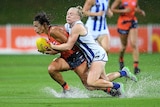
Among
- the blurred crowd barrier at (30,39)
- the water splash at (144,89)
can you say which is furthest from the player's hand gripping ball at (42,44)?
the blurred crowd barrier at (30,39)

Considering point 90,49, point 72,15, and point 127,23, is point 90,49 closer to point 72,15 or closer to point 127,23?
point 72,15

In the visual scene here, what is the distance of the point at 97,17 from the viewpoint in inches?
748

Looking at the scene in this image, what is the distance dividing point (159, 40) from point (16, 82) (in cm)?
1451

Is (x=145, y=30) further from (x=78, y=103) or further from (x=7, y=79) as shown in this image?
(x=78, y=103)

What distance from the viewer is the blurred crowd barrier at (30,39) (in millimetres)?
32156

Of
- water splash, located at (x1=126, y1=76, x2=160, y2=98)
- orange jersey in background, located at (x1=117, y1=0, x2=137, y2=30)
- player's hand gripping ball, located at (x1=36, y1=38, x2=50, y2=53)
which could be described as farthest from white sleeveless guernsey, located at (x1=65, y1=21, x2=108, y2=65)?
orange jersey in background, located at (x1=117, y1=0, x2=137, y2=30)

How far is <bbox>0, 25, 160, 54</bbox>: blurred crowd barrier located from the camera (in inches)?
1266

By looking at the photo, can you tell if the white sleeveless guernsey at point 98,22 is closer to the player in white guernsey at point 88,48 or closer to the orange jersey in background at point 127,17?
the orange jersey in background at point 127,17

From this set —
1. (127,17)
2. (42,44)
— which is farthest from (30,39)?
(42,44)

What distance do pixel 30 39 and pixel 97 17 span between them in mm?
13757

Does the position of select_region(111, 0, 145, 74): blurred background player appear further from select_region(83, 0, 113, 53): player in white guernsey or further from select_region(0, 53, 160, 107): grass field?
select_region(83, 0, 113, 53): player in white guernsey

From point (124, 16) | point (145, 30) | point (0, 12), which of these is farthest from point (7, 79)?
point (0, 12)

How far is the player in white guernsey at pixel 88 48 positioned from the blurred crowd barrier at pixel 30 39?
1735cm

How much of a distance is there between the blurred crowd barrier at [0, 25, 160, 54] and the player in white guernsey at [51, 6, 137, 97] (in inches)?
683
